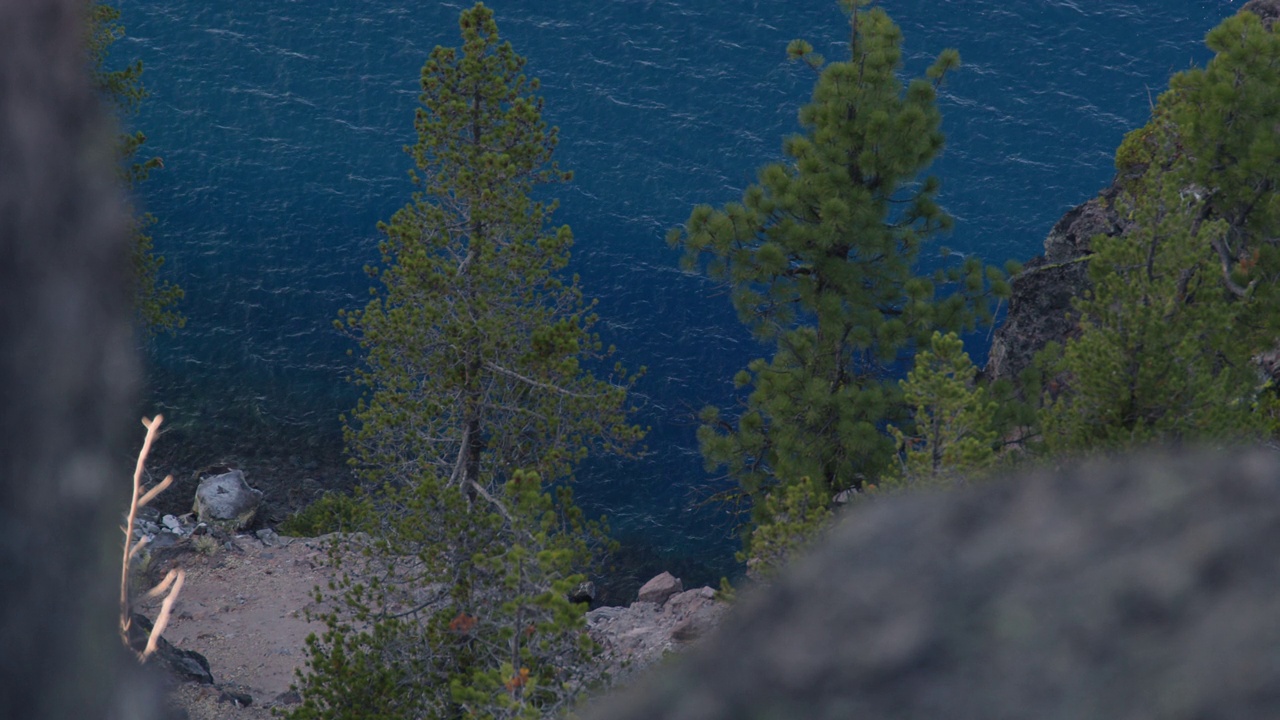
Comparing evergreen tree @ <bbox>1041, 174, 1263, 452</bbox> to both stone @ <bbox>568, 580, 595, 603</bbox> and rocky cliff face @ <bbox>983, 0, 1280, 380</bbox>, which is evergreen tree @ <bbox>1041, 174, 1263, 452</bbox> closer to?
rocky cliff face @ <bbox>983, 0, 1280, 380</bbox>

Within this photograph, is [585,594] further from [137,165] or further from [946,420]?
[946,420]

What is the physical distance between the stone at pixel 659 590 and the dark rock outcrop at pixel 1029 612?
106 ft

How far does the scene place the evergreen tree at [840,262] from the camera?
23531 mm

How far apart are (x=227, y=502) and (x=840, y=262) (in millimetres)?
23277

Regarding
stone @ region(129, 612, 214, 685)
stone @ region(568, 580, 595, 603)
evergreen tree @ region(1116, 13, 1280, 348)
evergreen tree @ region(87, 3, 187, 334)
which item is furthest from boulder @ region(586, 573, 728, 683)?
evergreen tree @ region(87, 3, 187, 334)

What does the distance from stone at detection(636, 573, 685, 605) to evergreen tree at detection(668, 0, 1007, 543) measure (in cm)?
898

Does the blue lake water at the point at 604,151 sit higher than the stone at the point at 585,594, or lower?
higher

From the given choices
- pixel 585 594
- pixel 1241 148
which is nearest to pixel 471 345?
pixel 585 594

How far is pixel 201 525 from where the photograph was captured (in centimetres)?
3509

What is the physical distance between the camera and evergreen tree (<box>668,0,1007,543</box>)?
77.2 feet

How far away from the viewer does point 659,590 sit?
3378 centimetres

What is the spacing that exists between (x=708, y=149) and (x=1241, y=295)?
142 feet

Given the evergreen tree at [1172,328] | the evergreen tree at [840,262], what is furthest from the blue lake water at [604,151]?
the evergreen tree at [1172,328]

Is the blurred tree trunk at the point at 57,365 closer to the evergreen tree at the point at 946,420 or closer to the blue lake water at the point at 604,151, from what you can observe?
the evergreen tree at the point at 946,420
